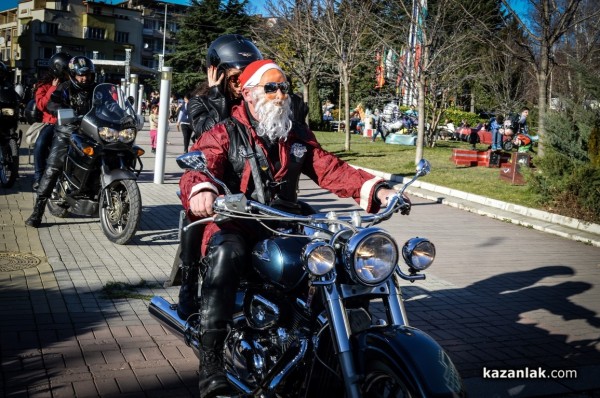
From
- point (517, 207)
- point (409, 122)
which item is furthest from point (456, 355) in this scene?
point (409, 122)

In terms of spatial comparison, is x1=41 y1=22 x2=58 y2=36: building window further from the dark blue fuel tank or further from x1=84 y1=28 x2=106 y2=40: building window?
the dark blue fuel tank

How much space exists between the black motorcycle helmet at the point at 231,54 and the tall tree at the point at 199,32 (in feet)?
179

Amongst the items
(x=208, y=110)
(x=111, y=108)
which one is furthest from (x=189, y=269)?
(x=111, y=108)

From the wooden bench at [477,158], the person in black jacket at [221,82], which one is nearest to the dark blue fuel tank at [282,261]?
the person in black jacket at [221,82]

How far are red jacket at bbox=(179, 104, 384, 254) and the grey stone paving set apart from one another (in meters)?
1.13

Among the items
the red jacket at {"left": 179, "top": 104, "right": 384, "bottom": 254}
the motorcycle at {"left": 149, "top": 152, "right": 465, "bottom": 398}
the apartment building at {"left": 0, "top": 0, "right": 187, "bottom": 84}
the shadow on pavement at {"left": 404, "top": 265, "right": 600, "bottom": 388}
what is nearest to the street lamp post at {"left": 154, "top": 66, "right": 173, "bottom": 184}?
the shadow on pavement at {"left": 404, "top": 265, "right": 600, "bottom": 388}

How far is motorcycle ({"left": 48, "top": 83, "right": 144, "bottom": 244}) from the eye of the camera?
24.6ft

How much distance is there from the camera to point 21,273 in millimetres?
6102

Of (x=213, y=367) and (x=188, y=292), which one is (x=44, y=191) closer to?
(x=188, y=292)

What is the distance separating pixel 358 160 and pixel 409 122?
557 inches

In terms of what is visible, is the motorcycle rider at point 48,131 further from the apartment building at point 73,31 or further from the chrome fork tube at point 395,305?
the apartment building at point 73,31

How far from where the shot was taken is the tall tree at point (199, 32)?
198ft

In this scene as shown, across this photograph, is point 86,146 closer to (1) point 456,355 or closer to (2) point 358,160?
(1) point 456,355

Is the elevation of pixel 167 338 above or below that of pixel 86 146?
below
